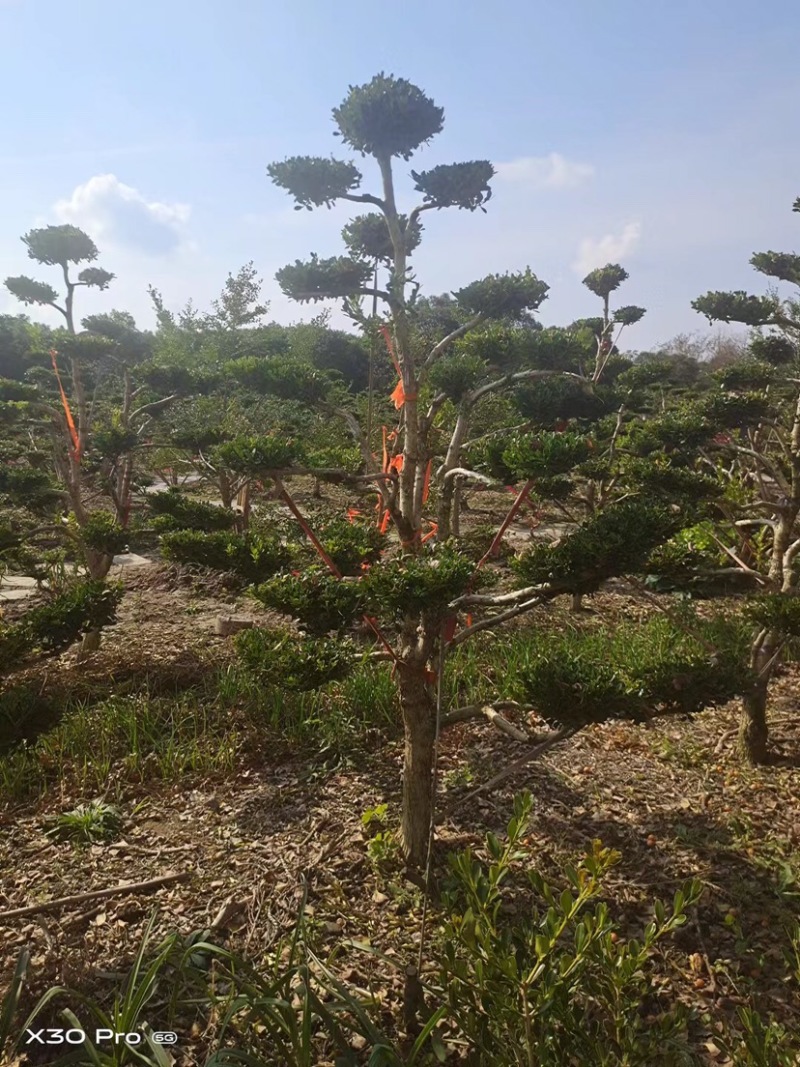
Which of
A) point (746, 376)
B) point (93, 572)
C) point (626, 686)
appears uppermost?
point (746, 376)

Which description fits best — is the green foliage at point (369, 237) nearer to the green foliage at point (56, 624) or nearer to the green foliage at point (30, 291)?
the green foliage at point (56, 624)

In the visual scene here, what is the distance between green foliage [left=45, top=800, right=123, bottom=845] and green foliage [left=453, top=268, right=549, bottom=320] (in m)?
3.73

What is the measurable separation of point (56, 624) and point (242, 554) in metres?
1.09

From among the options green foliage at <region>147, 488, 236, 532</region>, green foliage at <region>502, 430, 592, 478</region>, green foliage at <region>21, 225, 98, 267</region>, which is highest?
green foliage at <region>21, 225, 98, 267</region>

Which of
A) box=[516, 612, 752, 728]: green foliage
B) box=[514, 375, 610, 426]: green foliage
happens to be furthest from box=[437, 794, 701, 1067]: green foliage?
box=[514, 375, 610, 426]: green foliage

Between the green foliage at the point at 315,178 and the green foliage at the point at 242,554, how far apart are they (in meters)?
2.00

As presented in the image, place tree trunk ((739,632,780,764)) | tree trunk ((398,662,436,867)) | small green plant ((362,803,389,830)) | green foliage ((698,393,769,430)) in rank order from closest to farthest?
tree trunk ((398,662,436,867)), small green plant ((362,803,389,830)), tree trunk ((739,632,780,764)), green foliage ((698,393,769,430))

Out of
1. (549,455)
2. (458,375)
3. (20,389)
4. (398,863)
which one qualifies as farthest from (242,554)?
(20,389)

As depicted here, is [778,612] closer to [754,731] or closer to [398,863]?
[754,731]

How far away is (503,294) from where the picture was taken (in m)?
4.25

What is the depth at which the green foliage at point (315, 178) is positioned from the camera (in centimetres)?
366

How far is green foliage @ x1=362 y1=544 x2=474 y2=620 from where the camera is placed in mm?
2436

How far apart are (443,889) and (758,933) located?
55.5 inches

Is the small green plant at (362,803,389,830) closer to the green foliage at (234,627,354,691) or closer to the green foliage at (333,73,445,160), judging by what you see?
the green foliage at (234,627,354,691)
